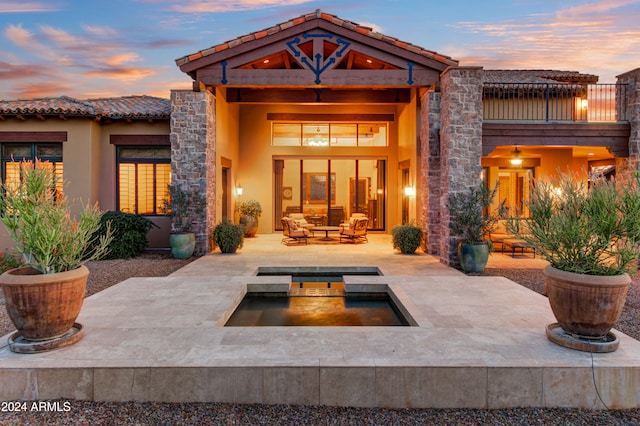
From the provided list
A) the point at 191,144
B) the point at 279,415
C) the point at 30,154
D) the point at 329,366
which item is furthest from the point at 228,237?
the point at 279,415

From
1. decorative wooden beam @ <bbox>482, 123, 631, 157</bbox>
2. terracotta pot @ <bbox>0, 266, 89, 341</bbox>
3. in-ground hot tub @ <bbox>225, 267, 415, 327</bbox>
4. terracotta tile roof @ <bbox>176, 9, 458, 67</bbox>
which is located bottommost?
in-ground hot tub @ <bbox>225, 267, 415, 327</bbox>

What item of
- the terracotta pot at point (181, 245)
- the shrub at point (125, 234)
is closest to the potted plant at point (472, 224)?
the terracotta pot at point (181, 245)

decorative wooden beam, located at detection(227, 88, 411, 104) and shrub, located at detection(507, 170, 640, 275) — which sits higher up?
decorative wooden beam, located at detection(227, 88, 411, 104)

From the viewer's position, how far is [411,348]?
411 centimetres

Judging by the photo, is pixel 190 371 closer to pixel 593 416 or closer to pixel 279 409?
pixel 279 409

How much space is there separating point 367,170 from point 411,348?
41.5 feet

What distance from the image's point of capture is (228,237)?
431 inches

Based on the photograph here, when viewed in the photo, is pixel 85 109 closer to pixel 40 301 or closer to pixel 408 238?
pixel 40 301

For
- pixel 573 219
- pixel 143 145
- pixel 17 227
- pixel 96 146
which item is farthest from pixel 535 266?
pixel 96 146

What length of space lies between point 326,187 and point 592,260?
1277 centimetres

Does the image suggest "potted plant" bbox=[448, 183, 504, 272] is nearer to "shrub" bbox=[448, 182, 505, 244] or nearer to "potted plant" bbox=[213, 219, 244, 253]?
"shrub" bbox=[448, 182, 505, 244]

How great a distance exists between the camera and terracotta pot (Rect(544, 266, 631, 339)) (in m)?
3.86

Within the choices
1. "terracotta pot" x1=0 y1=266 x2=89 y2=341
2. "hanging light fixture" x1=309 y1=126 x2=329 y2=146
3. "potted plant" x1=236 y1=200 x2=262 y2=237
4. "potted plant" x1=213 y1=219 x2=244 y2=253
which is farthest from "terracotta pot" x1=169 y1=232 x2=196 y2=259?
"hanging light fixture" x1=309 y1=126 x2=329 y2=146

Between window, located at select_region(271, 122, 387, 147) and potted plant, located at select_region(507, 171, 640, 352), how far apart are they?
12.1 metres
